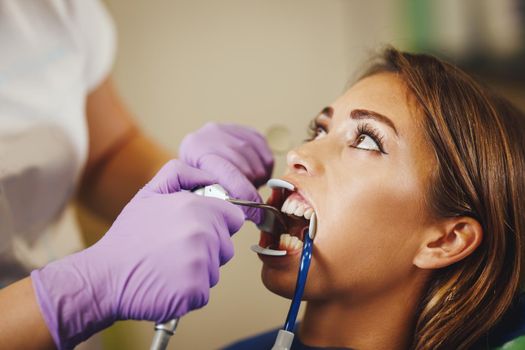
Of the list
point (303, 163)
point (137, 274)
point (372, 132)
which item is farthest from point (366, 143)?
point (137, 274)

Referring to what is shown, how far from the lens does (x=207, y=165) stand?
1031mm

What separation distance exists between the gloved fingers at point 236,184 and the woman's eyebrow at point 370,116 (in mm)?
243

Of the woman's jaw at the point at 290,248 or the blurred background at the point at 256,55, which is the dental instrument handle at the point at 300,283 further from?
the blurred background at the point at 256,55

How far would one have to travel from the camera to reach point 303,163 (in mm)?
1020

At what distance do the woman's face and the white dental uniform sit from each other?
49cm

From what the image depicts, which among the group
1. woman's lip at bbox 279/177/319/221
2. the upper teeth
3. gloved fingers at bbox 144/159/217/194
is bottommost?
the upper teeth

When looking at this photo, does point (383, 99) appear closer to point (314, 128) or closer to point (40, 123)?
point (314, 128)

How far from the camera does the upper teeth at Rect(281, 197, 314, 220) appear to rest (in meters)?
0.99

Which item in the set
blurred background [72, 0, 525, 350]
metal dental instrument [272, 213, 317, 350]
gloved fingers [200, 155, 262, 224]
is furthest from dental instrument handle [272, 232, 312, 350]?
blurred background [72, 0, 525, 350]

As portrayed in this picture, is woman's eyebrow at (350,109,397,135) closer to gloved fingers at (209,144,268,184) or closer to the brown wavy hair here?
the brown wavy hair

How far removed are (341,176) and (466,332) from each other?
0.38m

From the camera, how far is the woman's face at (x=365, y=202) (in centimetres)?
99

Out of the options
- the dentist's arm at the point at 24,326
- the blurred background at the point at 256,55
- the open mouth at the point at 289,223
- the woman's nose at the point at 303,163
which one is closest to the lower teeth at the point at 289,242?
the open mouth at the point at 289,223

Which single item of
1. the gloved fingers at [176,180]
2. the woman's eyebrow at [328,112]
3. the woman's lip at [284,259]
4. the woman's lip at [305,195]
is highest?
the woman's eyebrow at [328,112]
